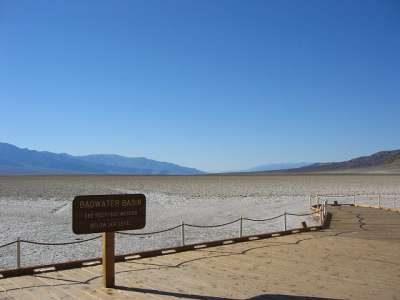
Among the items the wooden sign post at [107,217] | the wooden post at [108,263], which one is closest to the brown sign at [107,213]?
the wooden sign post at [107,217]

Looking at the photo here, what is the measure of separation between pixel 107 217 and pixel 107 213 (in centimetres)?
6

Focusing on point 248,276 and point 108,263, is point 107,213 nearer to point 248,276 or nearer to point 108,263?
point 108,263

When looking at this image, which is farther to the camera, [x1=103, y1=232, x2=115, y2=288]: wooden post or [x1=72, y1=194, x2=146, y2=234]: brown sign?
[x1=103, y1=232, x2=115, y2=288]: wooden post

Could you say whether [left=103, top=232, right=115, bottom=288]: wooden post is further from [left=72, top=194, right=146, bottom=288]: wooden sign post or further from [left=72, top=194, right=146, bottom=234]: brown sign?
[left=72, top=194, right=146, bottom=234]: brown sign

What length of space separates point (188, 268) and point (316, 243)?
4.21 meters

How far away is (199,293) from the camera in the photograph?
7699 millimetres

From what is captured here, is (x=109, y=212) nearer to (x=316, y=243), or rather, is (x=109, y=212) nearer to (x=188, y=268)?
(x=188, y=268)

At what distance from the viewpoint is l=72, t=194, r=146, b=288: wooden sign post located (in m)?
7.73

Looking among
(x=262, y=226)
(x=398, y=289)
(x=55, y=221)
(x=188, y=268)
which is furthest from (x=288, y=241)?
(x=55, y=221)

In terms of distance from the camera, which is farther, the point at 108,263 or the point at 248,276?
the point at 248,276

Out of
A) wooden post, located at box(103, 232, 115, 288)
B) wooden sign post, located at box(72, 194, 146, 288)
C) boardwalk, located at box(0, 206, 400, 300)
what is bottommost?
boardwalk, located at box(0, 206, 400, 300)

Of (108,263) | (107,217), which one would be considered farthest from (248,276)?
(107,217)

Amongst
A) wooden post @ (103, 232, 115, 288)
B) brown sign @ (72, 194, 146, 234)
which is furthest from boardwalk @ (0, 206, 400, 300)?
brown sign @ (72, 194, 146, 234)

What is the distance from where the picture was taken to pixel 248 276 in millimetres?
8797
